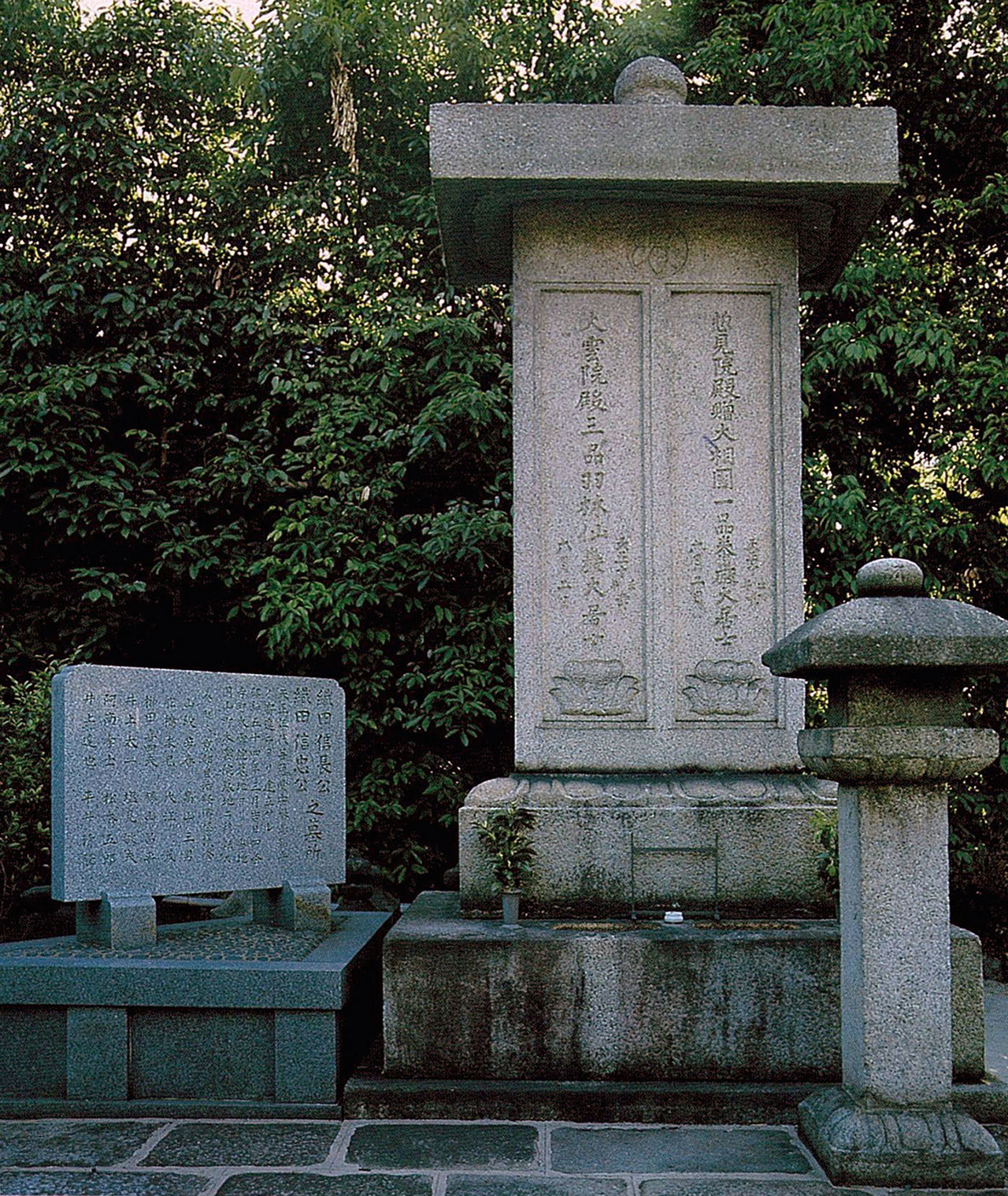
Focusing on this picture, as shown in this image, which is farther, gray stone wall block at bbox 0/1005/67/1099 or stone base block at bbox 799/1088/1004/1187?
gray stone wall block at bbox 0/1005/67/1099

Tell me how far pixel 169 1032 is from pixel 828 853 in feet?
8.28

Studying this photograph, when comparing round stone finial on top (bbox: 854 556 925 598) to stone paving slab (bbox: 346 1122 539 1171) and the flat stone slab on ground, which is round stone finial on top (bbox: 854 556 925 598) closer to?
stone paving slab (bbox: 346 1122 539 1171)

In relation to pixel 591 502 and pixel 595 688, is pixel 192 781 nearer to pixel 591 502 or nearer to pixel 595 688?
pixel 595 688

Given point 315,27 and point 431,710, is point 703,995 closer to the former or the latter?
point 431,710

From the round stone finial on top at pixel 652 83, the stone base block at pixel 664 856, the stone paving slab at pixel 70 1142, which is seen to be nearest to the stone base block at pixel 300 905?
the stone base block at pixel 664 856

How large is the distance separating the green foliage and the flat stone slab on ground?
3.48 m

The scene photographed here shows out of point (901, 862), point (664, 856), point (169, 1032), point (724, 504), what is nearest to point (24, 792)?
point (169, 1032)

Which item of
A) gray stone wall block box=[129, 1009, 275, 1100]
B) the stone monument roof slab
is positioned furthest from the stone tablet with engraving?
the stone monument roof slab

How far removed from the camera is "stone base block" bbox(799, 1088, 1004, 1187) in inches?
141

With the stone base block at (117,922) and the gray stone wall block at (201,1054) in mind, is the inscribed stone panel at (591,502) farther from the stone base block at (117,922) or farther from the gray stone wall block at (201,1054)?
the stone base block at (117,922)

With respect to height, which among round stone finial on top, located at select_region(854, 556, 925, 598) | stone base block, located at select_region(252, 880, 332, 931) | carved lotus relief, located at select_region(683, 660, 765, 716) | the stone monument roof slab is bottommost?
stone base block, located at select_region(252, 880, 332, 931)

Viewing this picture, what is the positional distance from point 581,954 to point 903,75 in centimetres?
731

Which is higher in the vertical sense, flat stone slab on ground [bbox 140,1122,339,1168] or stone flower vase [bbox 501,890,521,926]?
stone flower vase [bbox 501,890,521,926]

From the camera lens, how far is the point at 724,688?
16.9ft
